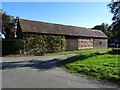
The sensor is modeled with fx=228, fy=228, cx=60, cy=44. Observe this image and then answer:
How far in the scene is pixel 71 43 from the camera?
1676 inches

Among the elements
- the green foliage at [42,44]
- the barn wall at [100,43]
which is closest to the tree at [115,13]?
the green foliage at [42,44]

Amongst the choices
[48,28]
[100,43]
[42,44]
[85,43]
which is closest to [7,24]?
[48,28]

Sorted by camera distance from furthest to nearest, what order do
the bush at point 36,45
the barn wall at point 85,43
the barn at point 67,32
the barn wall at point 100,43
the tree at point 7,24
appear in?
1. the barn wall at point 100,43
2. the barn wall at point 85,43
3. the tree at point 7,24
4. the barn at point 67,32
5. the bush at point 36,45

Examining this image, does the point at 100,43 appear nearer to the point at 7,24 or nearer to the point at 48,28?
the point at 48,28

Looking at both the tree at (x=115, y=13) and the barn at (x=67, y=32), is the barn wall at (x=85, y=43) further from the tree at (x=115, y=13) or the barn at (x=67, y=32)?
the tree at (x=115, y=13)

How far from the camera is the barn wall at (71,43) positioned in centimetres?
4166

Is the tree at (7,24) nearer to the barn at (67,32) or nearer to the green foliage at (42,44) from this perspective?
the barn at (67,32)

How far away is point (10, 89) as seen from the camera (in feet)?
29.9

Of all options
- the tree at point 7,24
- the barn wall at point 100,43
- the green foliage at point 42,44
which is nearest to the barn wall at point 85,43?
the barn wall at point 100,43

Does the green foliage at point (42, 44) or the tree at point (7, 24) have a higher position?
the tree at point (7, 24)

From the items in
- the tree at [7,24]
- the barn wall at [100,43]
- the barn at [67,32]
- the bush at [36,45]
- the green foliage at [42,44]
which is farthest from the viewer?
the barn wall at [100,43]

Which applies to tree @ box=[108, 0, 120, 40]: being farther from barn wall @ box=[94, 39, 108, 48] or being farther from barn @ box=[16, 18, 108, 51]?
barn wall @ box=[94, 39, 108, 48]

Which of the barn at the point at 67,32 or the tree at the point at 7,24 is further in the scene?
the tree at the point at 7,24

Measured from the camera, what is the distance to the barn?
35.9 metres
